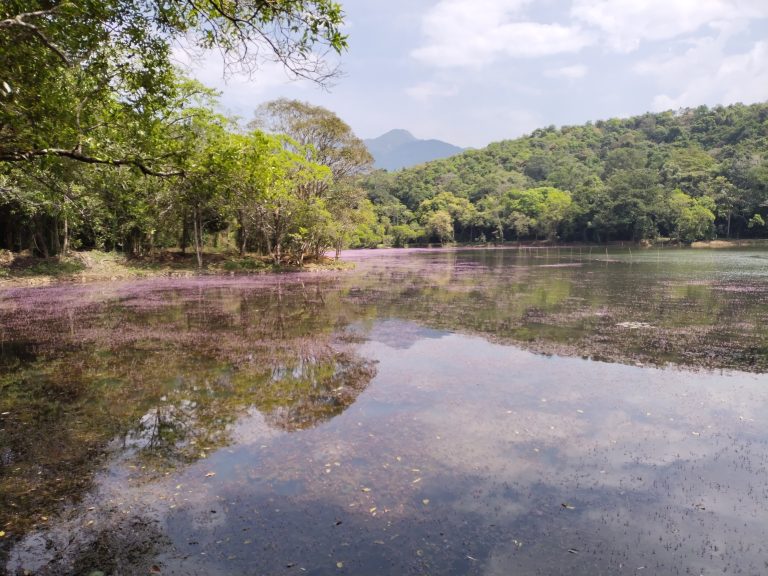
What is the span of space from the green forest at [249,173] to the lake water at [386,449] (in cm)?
351

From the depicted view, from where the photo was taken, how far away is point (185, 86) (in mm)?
26609

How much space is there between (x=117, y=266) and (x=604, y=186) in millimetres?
75805

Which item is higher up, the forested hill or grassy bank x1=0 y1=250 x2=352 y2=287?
the forested hill

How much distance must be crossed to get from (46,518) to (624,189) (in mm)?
79646

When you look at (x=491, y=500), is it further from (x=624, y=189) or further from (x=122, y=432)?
(x=624, y=189)

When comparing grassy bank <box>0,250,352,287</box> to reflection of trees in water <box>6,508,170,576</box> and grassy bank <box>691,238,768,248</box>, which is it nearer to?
reflection of trees in water <box>6,508,170,576</box>

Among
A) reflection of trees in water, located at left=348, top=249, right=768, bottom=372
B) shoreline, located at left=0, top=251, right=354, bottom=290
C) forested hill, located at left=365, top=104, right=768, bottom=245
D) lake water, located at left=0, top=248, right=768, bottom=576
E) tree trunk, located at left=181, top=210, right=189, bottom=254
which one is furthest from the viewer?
forested hill, located at left=365, top=104, right=768, bottom=245

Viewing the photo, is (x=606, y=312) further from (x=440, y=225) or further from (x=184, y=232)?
(x=440, y=225)

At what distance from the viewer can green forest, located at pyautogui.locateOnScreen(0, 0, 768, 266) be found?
22.6ft

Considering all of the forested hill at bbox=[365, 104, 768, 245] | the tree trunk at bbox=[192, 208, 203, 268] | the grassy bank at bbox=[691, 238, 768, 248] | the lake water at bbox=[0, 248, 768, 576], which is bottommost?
the lake water at bbox=[0, 248, 768, 576]

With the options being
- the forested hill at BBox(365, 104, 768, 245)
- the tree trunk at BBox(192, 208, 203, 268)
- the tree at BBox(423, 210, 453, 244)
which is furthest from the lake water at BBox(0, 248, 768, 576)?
the tree at BBox(423, 210, 453, 244)

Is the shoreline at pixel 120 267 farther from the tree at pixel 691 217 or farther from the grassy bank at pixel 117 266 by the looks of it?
the tree at pixel 691 217

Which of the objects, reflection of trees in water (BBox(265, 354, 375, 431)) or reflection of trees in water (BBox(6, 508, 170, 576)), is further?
reflection of trees in water (BBox(265, 354, 375, 431))

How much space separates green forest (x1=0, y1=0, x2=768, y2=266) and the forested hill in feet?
1.24
